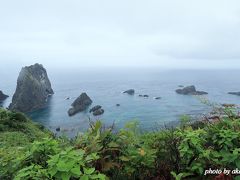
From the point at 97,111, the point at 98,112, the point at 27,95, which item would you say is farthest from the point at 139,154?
the point at 27,95

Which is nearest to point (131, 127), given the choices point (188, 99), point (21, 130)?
point (21, 130)

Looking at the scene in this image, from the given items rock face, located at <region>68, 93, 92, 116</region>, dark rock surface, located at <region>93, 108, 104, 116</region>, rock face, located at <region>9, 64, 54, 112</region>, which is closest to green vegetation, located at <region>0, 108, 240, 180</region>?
dark rock surface, located at <region>93, 108, 104, 116</region>

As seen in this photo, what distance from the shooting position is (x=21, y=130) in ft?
73.0

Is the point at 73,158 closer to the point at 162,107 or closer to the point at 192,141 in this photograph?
the point at 192,141

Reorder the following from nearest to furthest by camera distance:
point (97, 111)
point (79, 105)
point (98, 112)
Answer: point (98, 112) < point (97, 111) < point (79, 105)

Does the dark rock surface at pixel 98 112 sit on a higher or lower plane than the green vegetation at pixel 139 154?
lower

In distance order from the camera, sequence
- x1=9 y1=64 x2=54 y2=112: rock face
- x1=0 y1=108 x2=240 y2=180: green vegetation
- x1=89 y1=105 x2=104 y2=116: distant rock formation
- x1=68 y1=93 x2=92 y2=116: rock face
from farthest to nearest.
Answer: x1=9 y1=64 x2=54 y2=112: rock face, x1=68 y1=93 x2=92 y2=116: rock face, x1=89 y1=105 x2=104 y2=116: distant rock formation, x1=0 y1=108 x2=240 y2=180: green vegetation

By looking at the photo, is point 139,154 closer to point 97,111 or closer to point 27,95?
point 97,111

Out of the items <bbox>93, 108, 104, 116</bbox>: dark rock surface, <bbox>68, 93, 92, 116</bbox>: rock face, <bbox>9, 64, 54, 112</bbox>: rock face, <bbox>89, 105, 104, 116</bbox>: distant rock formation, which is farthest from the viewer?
<bbox>9, 64, 54, 112</bbox>: rock face

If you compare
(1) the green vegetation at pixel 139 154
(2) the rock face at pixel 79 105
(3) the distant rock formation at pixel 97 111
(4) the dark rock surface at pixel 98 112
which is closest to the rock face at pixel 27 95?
(2) the rock face at pixel 79 105

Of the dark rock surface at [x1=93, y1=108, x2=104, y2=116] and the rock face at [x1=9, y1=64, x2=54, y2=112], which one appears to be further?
the rock face at [x1=9, y1=64, x2=54, y2=112]

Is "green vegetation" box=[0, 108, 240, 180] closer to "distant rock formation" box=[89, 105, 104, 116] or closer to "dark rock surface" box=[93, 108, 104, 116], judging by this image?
"dark rock surface" box=[93, 108, 104, 116]

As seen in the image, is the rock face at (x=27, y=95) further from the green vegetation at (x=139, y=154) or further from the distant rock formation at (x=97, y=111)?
the green vegetation at (x=139, y=154)

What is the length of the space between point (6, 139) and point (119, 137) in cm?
1227
